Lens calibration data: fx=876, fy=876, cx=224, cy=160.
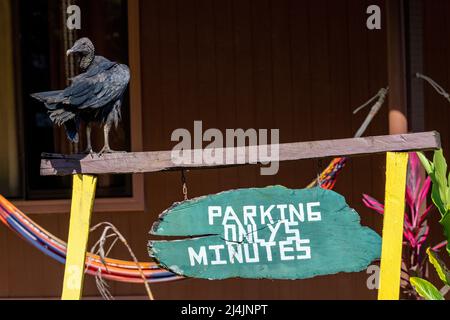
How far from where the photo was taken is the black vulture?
118 inches

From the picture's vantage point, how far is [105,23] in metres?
5.19

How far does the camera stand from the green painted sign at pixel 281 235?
9.34 feet

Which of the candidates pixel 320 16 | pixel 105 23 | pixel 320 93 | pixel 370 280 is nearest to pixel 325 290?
pixel 370 280

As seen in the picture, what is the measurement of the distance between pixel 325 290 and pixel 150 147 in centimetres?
132

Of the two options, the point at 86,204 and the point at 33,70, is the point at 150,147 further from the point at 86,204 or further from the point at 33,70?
the point at 86,204

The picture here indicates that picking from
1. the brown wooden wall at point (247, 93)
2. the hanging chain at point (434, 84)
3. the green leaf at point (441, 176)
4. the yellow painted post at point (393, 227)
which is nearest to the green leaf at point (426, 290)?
the green leaf at point (441, 176)

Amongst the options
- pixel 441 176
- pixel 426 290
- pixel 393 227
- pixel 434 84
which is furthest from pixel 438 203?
pixel 434 84

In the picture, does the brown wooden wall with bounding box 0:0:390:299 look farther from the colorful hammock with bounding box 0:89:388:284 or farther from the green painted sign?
the green painted sign

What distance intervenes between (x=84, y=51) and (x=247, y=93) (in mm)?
2082

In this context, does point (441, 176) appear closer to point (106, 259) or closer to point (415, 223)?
point (415, 223)

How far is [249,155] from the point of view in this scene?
2.90m

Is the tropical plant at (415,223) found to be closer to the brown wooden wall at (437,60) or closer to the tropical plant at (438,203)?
the tropical plant at (438,203)

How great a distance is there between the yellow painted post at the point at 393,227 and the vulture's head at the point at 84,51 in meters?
1.13

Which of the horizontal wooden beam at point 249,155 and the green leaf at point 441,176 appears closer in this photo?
the horizontal wooden beam at point 249,155
